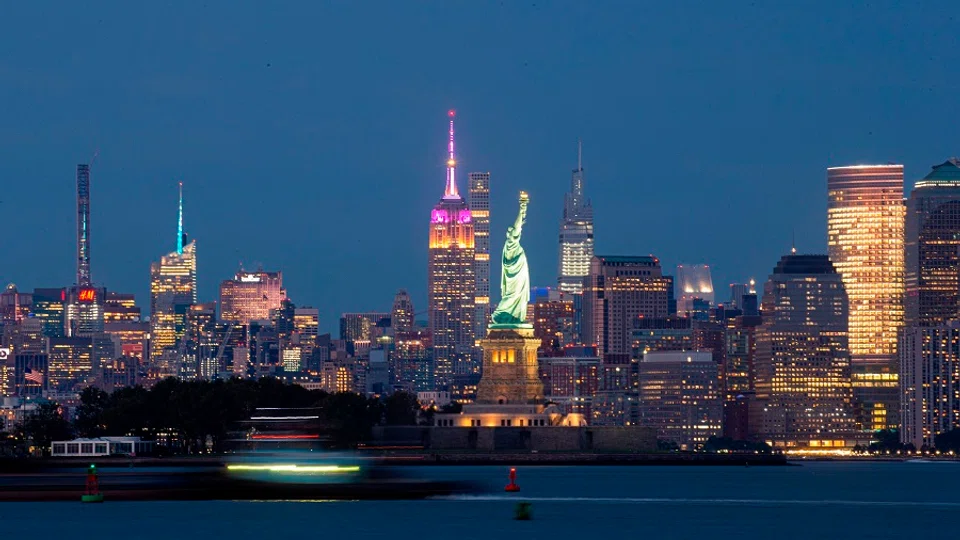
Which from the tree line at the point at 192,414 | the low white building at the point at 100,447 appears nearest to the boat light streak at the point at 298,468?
the tree line at the point at 192,414

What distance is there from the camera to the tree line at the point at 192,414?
602ft

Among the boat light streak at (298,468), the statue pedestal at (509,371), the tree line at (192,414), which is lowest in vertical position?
the boat light streak at (298,468)

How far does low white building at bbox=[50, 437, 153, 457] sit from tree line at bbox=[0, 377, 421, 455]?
4.01 metres

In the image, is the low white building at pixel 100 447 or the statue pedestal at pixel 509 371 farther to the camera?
the statue pedestal at pixel 509 371

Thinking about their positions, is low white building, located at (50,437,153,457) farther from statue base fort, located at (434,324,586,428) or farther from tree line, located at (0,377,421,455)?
statue base fort, located at (434,324,586,428)

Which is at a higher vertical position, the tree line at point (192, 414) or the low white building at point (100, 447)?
the tree line at point (192, 414)

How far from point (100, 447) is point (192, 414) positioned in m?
10.1

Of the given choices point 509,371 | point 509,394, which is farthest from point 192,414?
point 509,371

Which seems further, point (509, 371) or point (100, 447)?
point (509, 371)

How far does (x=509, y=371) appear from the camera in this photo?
630 ft

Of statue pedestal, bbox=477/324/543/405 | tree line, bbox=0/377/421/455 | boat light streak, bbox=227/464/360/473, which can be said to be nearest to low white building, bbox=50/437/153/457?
tree line, bbox=0/377/421/455

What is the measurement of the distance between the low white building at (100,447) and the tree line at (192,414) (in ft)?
13.1

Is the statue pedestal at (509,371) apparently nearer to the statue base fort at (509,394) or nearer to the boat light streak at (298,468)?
the statue base fort at (509,394)

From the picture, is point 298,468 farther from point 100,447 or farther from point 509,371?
point 509,371
